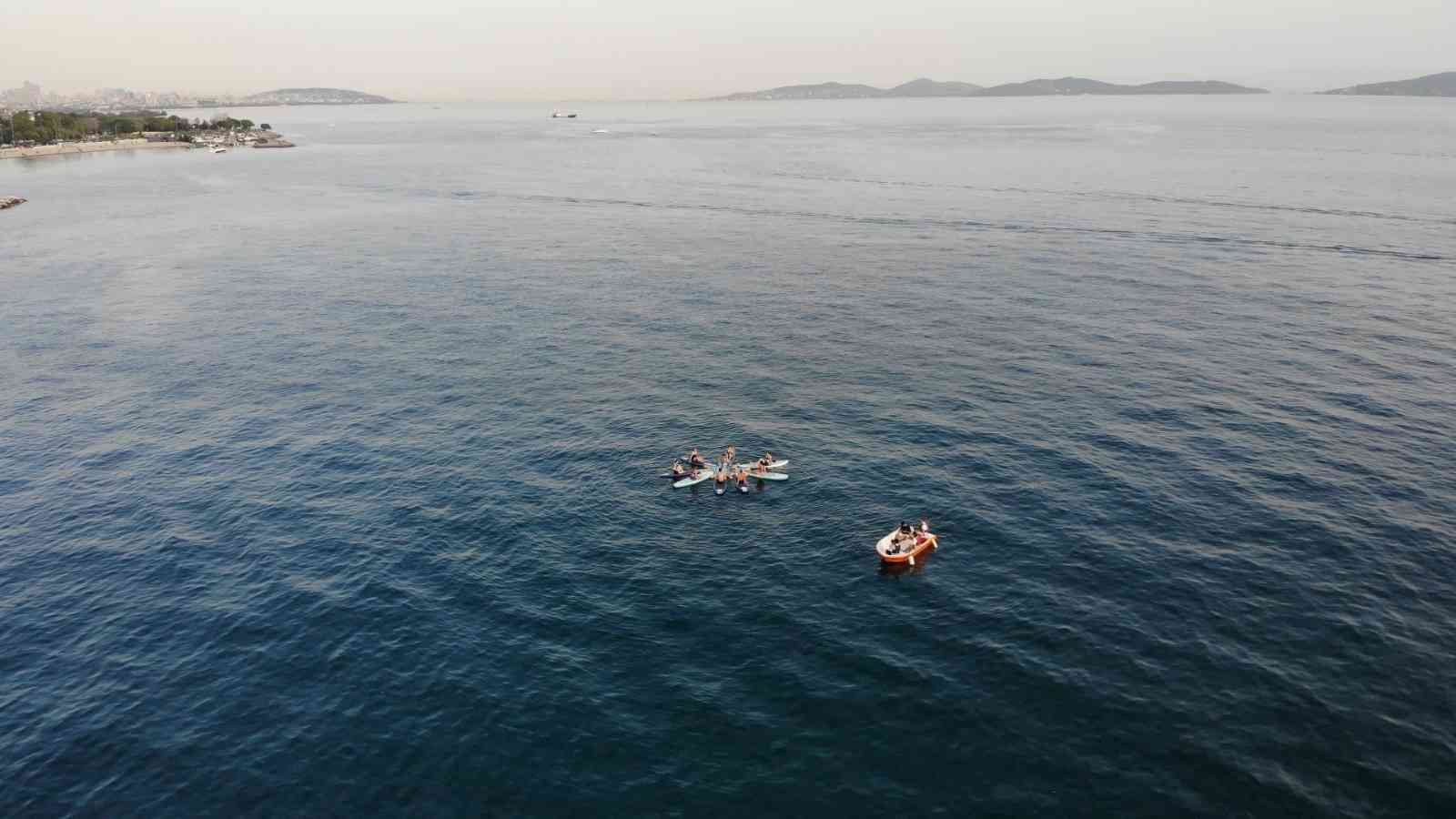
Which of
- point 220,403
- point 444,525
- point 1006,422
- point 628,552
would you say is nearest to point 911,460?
point 1006,422

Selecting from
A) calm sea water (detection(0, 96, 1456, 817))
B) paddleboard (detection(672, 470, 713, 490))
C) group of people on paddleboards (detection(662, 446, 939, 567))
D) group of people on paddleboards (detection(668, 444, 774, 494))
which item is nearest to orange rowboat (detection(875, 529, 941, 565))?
calm sea water (detection(0, 96, 1456, 817))

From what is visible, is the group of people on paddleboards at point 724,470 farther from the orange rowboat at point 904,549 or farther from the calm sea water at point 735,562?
the orange rowboat at point 904,549

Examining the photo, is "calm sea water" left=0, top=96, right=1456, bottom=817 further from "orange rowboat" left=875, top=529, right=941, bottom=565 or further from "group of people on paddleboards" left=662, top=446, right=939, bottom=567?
"group of people on paddleboards" left=662, top=446, right=939, bottom=567

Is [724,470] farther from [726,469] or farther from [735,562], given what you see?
[735,562]

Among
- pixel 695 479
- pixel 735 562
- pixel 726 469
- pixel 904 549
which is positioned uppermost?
pixel 726 469

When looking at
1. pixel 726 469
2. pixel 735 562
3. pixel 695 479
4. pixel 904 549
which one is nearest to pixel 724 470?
pixel 726 469

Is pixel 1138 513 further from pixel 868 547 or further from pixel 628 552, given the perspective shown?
pixel 628 552
